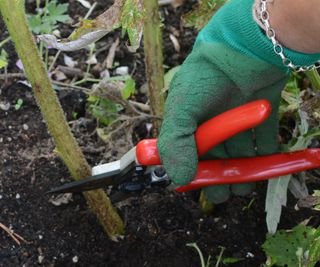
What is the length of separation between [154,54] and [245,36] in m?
0.22

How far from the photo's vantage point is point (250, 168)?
1168 mm

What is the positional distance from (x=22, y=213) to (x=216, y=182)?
462 mm

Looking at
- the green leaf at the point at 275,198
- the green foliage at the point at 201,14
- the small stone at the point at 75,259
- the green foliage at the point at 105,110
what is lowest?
the small stone at the point at 75,259

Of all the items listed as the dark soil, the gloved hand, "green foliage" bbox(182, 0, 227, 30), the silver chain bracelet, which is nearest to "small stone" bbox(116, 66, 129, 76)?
the dark soil

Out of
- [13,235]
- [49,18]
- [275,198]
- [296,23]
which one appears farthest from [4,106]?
[296,23]

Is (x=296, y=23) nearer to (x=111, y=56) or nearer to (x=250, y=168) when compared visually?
(x=250, y=168)

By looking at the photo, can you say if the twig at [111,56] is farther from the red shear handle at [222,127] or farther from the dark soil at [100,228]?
the red shear handle at [222,127]

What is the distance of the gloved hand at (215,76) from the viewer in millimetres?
1046

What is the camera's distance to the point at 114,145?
1.40 metres

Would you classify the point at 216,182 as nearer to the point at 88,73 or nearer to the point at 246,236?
the point at 246,236

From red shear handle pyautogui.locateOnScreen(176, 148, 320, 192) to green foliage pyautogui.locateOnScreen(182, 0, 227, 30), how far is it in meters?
0.28

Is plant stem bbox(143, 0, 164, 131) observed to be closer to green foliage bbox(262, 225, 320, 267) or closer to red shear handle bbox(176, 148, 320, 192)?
red shear handle bbox(176, 148, 320, 192)

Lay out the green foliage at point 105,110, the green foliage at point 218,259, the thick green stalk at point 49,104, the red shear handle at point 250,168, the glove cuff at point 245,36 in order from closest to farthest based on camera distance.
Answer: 1. the thick green stalk at point 49,104
2. the glove cuff at point 245,36
3. the red shear handle at point 250,168
4. the green foliage at point 218,259
5. the green foliage at point 105,110

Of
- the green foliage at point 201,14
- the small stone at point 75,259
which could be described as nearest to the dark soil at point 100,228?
the small stone at point 75,259
